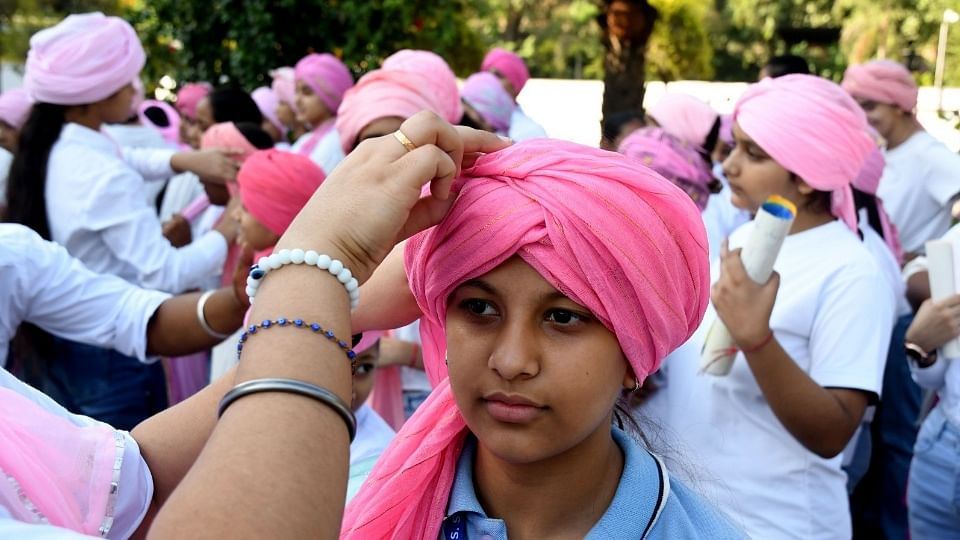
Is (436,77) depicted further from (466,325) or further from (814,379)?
(466,325)

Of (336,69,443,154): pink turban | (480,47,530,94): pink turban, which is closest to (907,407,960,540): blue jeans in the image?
(336,69,443,154): pink turban

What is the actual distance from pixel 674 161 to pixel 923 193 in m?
2.23

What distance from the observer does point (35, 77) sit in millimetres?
4836

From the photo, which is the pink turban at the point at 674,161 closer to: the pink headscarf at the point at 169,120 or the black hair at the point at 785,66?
the black hair at the point at 785,66

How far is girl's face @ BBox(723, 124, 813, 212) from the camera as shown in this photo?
11.2ft

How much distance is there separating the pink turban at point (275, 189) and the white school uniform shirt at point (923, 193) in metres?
4.13

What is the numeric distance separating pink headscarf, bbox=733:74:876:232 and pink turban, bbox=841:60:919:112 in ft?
12.0

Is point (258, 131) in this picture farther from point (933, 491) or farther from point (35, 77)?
point (933, 491)

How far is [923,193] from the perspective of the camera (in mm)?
6473

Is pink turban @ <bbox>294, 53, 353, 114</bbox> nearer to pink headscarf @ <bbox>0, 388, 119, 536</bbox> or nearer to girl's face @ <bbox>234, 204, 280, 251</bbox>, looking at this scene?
girl's face @ <bbox>234, 204, 280, 251</bbox>

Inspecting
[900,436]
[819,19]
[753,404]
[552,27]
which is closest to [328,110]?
[900,436]

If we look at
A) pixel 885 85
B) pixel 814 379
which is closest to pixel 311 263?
pixel 814 379

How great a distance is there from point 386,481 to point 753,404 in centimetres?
170

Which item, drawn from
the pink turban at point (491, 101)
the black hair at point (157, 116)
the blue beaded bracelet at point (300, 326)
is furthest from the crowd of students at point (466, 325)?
the black hair at point (157, 116)
